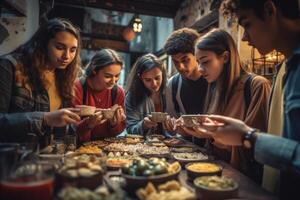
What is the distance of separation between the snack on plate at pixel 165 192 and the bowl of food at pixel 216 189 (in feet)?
0.30

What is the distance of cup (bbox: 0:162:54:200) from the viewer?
1.26 metres

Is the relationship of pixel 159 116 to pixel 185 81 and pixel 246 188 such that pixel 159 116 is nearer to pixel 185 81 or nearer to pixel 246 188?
pixel 185 81

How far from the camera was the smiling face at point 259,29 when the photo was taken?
1.75m

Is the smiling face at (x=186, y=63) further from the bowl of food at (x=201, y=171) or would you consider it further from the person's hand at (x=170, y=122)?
the bowl of food at (x=201, y=171)

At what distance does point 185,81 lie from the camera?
3.66 meters

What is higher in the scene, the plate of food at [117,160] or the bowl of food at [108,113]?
the bowl of food at [108,113]

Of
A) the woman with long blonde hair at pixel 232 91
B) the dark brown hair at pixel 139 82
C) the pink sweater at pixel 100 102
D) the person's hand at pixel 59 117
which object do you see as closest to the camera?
the person's hand at pixel 59 117

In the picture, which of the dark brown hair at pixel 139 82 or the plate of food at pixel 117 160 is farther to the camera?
the dark brown hair at pixel 139 82

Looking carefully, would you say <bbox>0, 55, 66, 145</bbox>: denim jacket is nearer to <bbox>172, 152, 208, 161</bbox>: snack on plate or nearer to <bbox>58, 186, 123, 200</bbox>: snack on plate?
<bbox>58, 186, 123, 200</bbox>: snack on plate

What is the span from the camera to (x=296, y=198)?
1670 millimetres

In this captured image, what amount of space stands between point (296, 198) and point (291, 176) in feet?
0.43

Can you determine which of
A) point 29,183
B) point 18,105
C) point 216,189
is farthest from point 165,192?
point 18,105

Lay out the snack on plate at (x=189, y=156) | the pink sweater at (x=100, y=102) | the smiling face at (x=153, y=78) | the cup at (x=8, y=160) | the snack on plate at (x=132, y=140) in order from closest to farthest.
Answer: the cup at (x=8, y=160)
the snack on plate at (x=189, y=156)
the snack on plate at (x=132, y=140)
the pink sweater at (x=100, y=102)
the smiling face at (x=153, y=78)

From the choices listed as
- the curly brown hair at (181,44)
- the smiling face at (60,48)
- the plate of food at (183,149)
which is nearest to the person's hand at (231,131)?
the plate of food at (183,149)
